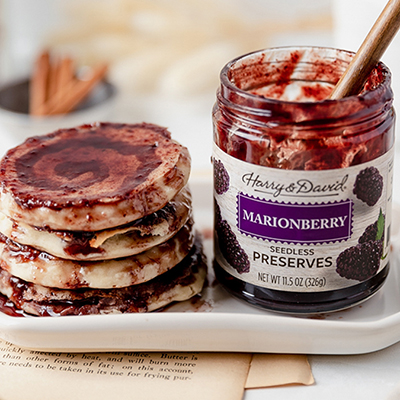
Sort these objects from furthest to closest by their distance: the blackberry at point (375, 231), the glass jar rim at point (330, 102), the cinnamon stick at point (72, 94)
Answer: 1. the cinnamon stick at point (72, 94)
2. the blackberry at point (375, 231)
3. the glass jar rim at point (330, 102)

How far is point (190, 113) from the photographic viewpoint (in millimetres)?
2553

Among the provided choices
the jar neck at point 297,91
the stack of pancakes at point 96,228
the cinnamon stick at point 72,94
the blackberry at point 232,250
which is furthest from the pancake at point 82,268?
the cinnamon stick at point 72,94

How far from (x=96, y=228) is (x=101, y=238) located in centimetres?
2

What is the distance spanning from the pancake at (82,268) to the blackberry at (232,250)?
109 mm

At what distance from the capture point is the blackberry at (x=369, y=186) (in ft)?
3.65

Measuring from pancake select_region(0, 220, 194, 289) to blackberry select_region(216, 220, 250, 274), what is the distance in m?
0.11

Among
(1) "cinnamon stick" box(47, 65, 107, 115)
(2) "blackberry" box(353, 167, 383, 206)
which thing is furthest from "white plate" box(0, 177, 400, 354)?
(1) "cinnamon stick" box(47, 65, 107, 115)

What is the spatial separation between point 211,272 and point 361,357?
1.28ft

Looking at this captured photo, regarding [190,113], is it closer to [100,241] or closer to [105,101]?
[105,101]

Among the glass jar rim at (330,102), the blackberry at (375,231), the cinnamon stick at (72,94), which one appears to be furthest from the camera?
the cinnamon stick at (72,94)

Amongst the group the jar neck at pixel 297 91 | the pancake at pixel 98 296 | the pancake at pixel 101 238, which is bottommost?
the pancake at pixel 98 296

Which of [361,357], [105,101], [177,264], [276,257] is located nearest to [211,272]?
[177,264]

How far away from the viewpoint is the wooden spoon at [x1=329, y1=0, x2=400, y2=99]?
110cm

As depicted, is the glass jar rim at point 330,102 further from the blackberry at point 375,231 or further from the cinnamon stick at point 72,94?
the cinnamon stick at point 72,94
